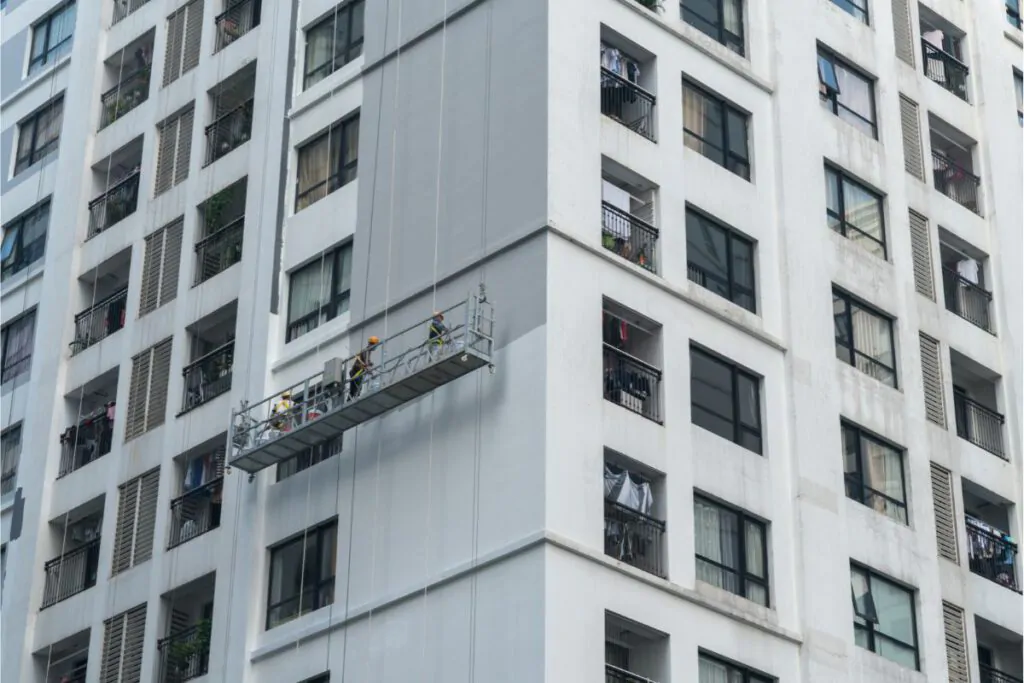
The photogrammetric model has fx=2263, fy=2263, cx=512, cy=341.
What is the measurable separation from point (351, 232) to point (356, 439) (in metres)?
5.59

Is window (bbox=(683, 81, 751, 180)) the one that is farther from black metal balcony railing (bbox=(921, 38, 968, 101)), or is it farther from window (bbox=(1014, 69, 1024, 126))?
window (bbox=(1014, 69, 1024, 126))

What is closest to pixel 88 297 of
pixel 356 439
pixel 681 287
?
pixel 356 439

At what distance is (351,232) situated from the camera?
177ft

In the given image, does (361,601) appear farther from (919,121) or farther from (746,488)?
(919,121)

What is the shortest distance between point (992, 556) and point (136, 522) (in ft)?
69.8

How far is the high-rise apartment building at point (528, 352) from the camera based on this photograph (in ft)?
157

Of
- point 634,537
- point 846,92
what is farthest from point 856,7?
point 634,537

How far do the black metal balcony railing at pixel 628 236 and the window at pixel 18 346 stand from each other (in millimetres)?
20097

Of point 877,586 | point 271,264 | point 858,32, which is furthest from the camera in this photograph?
point 858,32

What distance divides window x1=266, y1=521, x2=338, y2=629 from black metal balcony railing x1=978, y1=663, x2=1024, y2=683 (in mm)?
16318

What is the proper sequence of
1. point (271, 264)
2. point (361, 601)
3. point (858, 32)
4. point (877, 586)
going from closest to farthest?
point (361, 601) → point (877, 586) → point (271, 264) → point (858, 32)

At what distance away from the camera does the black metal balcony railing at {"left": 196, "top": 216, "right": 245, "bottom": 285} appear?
2274 inches

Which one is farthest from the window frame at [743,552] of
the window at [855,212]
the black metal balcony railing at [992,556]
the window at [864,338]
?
the window at [855,212]

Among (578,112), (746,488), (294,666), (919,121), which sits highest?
(919,121)
